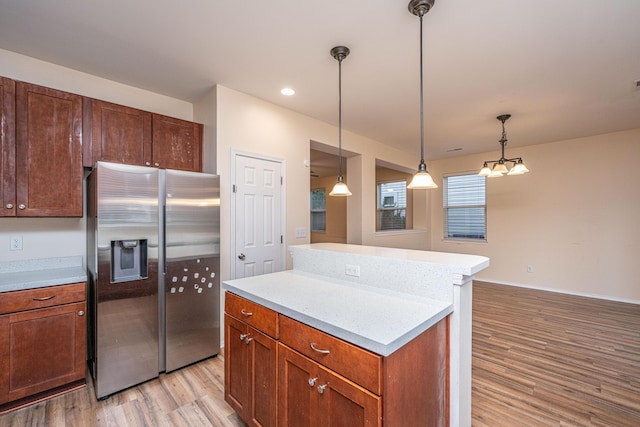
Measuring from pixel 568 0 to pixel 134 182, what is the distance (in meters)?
3.26

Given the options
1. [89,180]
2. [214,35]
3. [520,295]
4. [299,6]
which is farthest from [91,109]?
[520,295]

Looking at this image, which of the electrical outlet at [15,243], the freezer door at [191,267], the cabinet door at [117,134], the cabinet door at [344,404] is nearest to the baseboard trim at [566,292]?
the freezer door at [191,267]

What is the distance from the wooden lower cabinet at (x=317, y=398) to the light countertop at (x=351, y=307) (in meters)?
0.18

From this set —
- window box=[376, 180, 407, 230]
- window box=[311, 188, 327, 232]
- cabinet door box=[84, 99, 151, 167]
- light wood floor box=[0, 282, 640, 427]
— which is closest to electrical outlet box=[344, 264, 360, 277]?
light wood floor box=[0, 282, 640, 427]

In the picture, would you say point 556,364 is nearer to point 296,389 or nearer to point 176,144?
point 296,389

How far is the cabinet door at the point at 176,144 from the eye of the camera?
282 cm

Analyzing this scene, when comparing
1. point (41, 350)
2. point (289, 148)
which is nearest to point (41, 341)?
point (41, 350)

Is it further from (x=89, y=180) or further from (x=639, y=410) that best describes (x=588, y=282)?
(x=89, y=180)

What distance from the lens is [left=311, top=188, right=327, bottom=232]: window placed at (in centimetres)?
846

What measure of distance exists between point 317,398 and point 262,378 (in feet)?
1.46

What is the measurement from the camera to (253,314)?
1685mm

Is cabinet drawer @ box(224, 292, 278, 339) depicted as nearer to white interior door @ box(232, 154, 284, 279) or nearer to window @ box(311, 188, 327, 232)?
white interior door @ box(232, 154, 284, 279)

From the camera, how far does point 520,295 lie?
486cm

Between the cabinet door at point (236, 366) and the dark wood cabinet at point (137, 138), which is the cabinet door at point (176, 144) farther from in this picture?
the cabinet door at point (236, 366)
